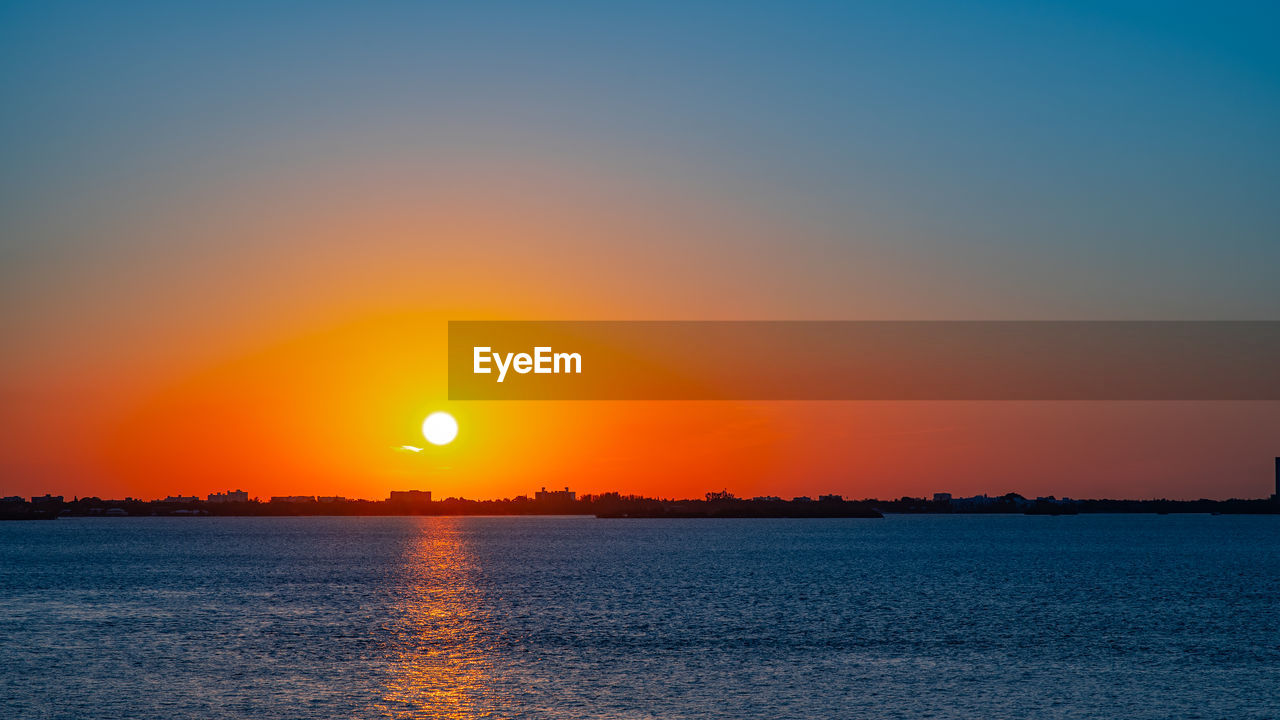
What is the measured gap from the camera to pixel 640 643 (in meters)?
56.8

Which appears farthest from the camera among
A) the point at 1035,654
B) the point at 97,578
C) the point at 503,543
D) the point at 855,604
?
the point at 503,543

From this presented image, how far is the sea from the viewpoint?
41781 millimetres

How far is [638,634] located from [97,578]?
63928mm

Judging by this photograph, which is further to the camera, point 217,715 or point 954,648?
point 954,648

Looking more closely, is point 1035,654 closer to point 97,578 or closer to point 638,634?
point 638,634

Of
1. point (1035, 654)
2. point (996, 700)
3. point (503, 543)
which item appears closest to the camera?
point (996, 700)

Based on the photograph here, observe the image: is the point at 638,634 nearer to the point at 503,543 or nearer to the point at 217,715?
the point at 217,715

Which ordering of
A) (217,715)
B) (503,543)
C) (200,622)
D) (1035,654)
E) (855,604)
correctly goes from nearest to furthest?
(217,715), (1035,654), (200,622), (855,604), (503,543)

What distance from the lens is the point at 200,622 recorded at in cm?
6625

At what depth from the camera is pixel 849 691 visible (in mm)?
43906

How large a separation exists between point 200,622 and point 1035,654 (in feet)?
148

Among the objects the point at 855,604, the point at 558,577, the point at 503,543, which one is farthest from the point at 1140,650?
the point at 503,543

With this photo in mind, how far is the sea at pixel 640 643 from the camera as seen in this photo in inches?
1645

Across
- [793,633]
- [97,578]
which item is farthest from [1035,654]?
[97,578]
